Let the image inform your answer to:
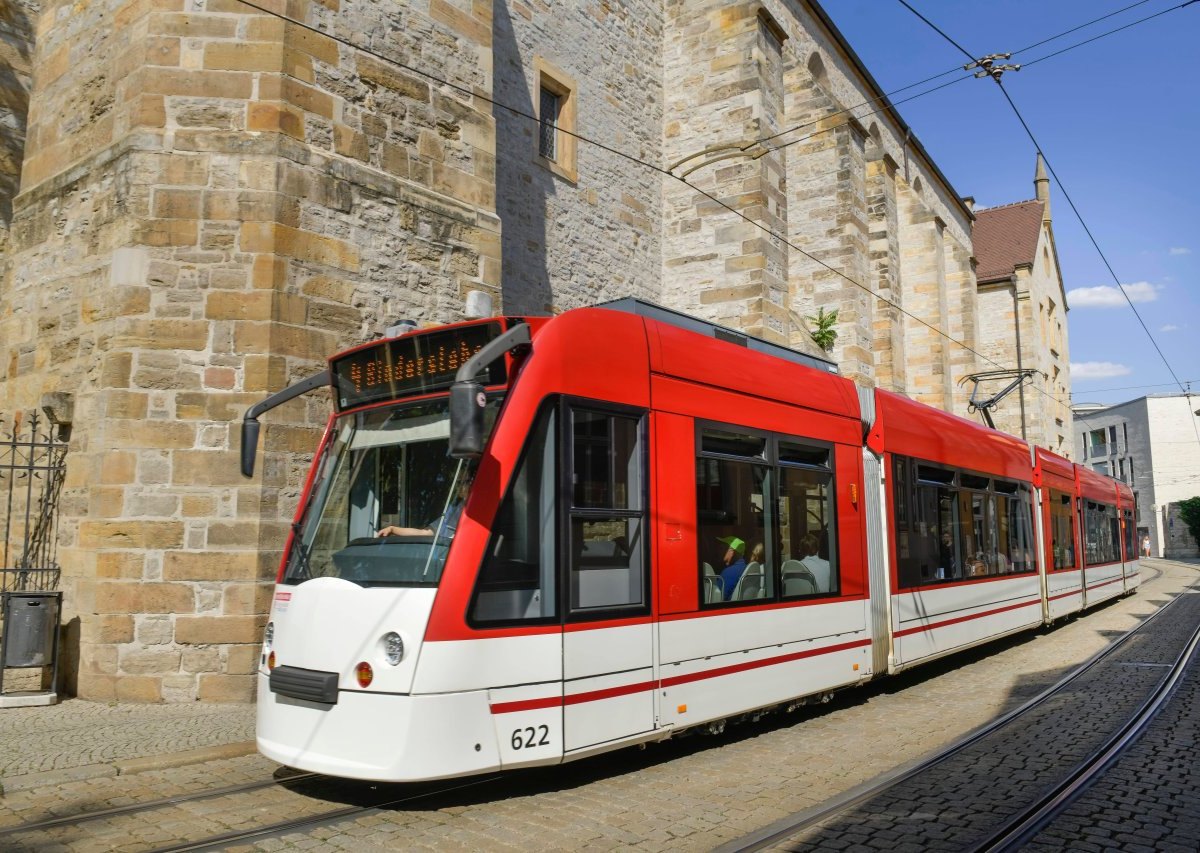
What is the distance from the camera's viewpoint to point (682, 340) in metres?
6.21

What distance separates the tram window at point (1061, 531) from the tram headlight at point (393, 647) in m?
11.9

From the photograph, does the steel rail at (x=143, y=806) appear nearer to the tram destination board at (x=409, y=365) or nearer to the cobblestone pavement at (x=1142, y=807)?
the tram destination board at (x=409, y=365)

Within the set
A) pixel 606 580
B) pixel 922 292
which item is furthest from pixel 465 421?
pixel 922 292

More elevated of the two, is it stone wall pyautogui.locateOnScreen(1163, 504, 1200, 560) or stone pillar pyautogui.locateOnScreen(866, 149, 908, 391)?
stone pillar pyautogui.locateOnScreen(866, 149, 908, 391)

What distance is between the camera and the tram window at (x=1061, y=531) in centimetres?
1403

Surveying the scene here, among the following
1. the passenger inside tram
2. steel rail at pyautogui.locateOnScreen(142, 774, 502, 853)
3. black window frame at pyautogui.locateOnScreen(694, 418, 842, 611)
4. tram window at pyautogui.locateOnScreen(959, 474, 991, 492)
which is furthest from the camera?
tram window at pyautogui.locateOnScreen(959, 474, 991, 492)

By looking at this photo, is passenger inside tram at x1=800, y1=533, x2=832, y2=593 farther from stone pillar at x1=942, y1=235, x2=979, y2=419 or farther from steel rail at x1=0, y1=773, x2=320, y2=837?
stone pillar at x1=942, y1=235, x2=979, y2=419

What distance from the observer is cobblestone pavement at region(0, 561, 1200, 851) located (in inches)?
173

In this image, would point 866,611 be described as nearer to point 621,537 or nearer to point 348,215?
point 621,537

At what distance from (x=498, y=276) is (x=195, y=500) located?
4.36m

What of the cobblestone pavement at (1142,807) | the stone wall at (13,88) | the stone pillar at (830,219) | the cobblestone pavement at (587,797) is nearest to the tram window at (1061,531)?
the stone pillar at (830,219)

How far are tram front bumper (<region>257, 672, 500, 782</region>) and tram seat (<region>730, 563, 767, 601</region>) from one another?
224 cm

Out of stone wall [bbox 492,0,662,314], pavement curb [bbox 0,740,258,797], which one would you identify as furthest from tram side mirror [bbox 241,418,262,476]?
stone wall [bbox 492,0,662,314]

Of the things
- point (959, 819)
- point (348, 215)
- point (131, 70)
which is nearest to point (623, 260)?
point (348, 215)
